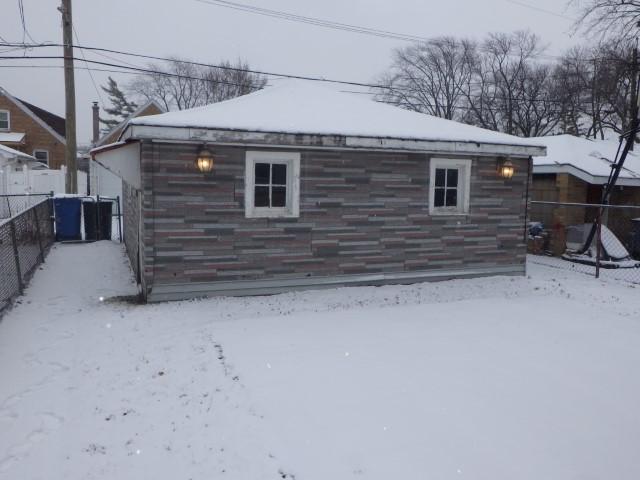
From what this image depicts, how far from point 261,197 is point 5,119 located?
30970mm

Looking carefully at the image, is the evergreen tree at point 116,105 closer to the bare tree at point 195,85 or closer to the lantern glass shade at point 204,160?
the bare tree at point 195,85

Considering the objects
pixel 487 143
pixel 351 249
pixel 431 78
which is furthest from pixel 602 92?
pixel 351 249

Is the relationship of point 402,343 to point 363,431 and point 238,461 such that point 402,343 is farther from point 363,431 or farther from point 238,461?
point 238,461

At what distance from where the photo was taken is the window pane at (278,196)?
852 centimetres

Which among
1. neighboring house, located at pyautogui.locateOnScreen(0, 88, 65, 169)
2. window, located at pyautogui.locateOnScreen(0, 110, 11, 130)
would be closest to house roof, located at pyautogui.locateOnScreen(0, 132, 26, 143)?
neighboring house, located at pyautogui.locateOnScreen(0, 88, 65, 169)

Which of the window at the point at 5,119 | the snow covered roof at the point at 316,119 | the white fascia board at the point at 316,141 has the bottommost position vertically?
the white fascia board at the point at 316,141

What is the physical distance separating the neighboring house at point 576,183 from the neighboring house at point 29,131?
29.5 metres

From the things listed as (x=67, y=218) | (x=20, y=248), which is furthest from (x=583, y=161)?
(x=67, y=218)

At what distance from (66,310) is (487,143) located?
7.68 meters

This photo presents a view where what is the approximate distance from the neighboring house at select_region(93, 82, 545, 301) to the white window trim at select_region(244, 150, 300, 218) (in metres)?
0.02

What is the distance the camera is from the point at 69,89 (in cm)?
1588

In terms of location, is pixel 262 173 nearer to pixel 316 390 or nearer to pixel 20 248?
pixel 316 390

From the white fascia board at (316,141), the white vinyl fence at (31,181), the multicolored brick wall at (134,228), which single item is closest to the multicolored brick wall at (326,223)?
the white fascia board at (316,141)

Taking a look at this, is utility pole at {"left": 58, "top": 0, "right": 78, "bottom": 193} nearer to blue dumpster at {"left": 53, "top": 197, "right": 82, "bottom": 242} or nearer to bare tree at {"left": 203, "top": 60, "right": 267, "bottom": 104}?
blue dumpster at {"left": 53, "top": 197, "right": 82, "bottom": 242}
